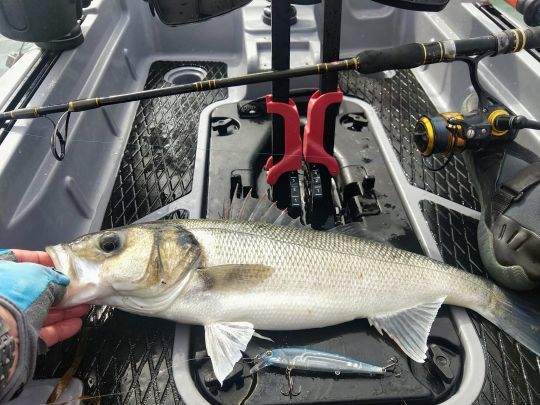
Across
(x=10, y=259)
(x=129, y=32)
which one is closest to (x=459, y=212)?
(x=10, y=259)

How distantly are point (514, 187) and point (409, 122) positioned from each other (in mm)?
1367

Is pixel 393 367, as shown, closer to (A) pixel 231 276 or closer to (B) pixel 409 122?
(A) pixel 231 276

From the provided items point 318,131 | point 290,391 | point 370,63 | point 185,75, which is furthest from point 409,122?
point 290,391

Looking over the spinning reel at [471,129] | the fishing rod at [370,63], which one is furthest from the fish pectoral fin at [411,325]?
the fishing rod at [370,63]

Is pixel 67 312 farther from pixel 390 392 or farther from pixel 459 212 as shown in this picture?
pixel 459 212

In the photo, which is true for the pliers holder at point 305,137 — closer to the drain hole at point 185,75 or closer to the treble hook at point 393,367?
the treble hook at point 393,367

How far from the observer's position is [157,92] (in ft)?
7.01

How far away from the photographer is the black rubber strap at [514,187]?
2094 mm

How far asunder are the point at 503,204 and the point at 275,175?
122 centimetres

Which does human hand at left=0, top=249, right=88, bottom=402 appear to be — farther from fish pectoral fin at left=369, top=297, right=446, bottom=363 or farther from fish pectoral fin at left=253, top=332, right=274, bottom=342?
fish pectoral fin at left=369, top=297, right=446, bottom=363

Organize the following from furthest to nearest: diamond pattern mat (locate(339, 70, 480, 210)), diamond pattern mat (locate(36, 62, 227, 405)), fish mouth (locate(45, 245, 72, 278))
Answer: diamond pattern mat (locate(339, 70, 480, 210)) < diamond pattern mat (locate(36, 62, 227, 405)) < fish mouth (locate(45, 245, 72, 278))

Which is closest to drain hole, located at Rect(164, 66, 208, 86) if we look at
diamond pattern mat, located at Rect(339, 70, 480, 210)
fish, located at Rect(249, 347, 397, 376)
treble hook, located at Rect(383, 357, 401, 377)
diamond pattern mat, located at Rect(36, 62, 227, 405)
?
diamond pattern mat, located at Rect(36, 62, 227, 405)

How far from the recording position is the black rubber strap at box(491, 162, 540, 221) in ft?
6.87

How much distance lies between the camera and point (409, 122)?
3.38 meters
